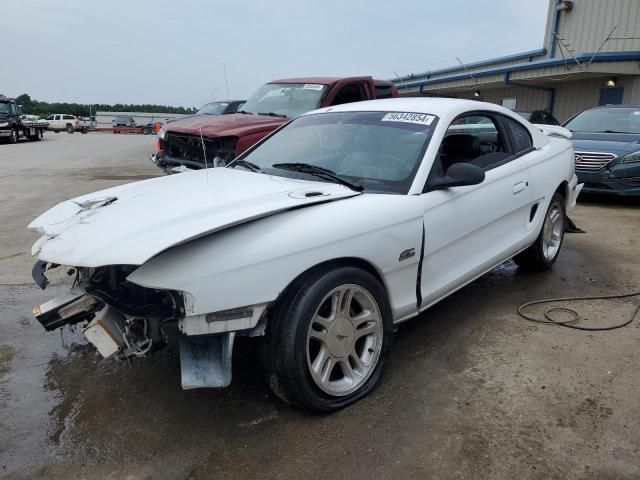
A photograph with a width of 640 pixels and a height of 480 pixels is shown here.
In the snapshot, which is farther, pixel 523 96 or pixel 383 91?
pixel 523 96

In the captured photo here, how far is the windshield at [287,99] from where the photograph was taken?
738 centimetres

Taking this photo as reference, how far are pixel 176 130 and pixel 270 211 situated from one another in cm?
525

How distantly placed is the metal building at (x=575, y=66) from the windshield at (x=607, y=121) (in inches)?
244

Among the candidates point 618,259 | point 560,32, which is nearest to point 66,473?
point 618,259

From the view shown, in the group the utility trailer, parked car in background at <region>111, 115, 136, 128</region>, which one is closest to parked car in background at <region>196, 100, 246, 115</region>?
the utility trailer

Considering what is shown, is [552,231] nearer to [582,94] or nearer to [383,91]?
[383,91]

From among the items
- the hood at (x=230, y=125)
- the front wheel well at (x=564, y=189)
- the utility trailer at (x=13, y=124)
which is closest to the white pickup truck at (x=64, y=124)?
the utility trailer at (x=13, y=124)

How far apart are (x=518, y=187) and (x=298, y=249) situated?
2250 millimetres

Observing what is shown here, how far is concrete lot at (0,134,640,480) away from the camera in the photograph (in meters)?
2.30

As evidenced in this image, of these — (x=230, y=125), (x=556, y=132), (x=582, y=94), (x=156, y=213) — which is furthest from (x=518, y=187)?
(x=582, y=94)

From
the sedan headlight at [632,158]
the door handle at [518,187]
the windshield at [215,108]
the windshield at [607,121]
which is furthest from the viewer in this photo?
the windshield at [215,108]

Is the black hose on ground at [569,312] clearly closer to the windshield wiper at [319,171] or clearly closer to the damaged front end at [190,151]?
the windshield wiper at [319,171]

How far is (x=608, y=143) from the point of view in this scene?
8.36m

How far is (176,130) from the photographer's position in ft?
23.9
